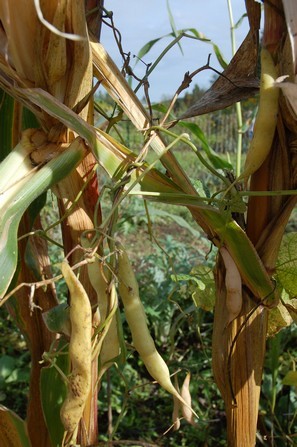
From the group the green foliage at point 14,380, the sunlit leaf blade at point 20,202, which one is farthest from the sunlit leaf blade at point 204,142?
the green foliage at point 14,380

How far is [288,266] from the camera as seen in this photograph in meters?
0.57

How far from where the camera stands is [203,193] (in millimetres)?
595

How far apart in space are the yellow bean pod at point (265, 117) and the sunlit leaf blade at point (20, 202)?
156mm

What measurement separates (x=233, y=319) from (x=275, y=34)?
0.27 m

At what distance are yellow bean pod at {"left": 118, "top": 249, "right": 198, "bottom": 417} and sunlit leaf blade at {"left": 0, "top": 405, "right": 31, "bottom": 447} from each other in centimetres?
27

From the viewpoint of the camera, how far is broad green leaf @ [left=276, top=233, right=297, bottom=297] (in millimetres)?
562

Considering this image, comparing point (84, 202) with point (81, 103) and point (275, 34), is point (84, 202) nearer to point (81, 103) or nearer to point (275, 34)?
point (81, 103)

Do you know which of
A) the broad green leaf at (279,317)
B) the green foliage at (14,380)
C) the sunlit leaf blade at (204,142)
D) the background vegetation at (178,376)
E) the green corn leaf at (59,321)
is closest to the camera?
the green corn leaf at (59,321)

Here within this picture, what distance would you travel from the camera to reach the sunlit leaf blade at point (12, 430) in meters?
0.66

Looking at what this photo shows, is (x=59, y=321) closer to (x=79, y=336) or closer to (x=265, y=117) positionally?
(x=79, y=336)

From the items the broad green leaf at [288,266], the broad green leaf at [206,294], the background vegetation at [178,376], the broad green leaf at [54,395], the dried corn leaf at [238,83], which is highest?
the dried corn leaf at [238,83]

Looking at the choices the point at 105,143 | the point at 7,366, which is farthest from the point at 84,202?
the point at 7,366

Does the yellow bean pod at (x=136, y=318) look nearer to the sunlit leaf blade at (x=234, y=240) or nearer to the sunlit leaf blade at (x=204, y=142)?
the sunlit leaf blade at (x=234, y=240)

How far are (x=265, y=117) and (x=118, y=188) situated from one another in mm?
139
